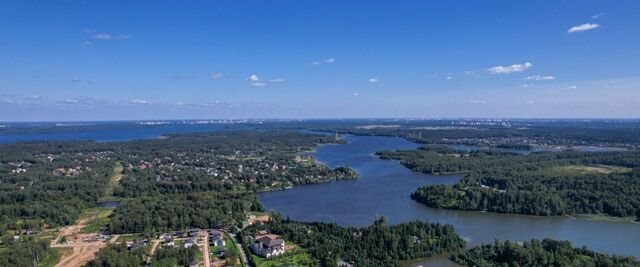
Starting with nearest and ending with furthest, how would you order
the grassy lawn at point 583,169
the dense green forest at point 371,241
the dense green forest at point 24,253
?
the dense green forest at point 24,253
the dense green forest at point 371,241
the grassy lawn at point 583,169

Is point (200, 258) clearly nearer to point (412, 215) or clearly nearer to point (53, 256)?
point (53, 256)

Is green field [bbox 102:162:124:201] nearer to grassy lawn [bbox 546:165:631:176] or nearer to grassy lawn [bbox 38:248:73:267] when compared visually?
grassy lawn [bbox 38:248:73:267]

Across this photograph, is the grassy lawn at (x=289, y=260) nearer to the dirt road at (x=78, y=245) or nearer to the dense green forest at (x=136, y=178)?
the dense green forest at (x=136, y=178)

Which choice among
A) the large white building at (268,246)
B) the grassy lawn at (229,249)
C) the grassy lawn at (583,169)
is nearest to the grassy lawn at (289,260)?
the large white building at (268,246)

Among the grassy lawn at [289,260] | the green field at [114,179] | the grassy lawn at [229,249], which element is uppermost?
the green field at [114,179]

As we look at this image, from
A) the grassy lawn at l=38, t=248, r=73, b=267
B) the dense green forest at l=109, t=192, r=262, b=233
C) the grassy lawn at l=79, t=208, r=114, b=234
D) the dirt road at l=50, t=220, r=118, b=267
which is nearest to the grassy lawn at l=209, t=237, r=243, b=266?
the dense green forest at l=109, t=192, r=262, b=233

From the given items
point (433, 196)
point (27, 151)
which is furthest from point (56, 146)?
point (433, 196)
